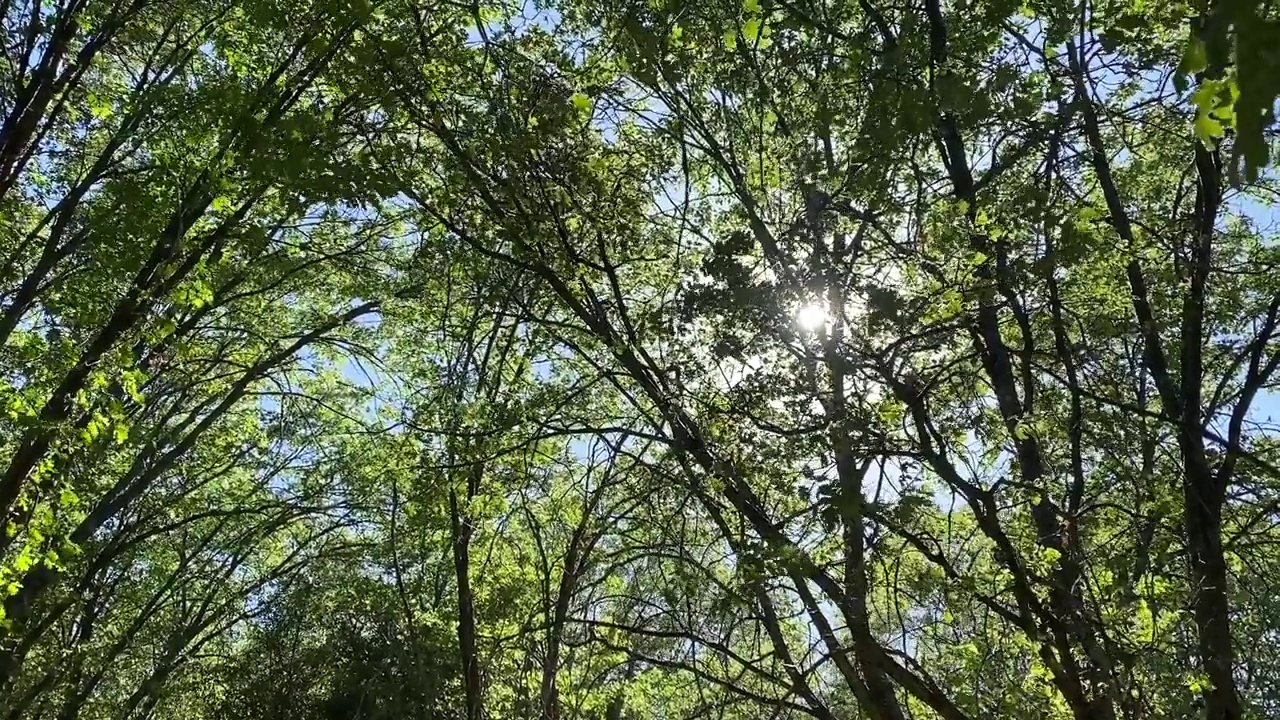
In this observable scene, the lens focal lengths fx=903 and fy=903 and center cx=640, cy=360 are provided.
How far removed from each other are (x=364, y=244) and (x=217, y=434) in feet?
10.6

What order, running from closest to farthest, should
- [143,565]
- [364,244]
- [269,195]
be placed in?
[269,195] → [364,244] → [143,565]

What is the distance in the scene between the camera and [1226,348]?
187 inches

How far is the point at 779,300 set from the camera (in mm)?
3623

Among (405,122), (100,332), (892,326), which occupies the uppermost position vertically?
(405,122)

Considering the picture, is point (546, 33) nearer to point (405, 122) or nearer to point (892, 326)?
point (405, 122)

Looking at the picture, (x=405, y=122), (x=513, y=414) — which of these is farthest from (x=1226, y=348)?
(x=405, y=122)

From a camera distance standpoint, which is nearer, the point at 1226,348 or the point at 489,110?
the point at 489,110

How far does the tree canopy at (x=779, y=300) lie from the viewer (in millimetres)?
3590

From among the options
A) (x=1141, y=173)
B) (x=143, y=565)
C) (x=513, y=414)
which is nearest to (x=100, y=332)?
(x=513, y=414)

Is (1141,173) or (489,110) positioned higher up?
(1141,173)

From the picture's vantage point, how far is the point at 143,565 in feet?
37.9

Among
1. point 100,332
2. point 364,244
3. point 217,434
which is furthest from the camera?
point 217,434

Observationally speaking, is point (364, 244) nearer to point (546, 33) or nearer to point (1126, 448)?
point (546, 33)

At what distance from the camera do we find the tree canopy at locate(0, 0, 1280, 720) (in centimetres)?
359
